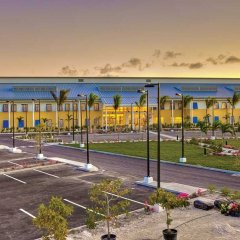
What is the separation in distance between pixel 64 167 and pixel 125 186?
12.8 meters

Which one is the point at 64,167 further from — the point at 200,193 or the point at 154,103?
the point at 154,103

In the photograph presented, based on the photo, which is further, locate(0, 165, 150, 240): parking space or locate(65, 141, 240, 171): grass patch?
locate(65, 141, 240, 171): grass patch

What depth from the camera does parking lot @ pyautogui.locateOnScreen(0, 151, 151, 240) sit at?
22.2m

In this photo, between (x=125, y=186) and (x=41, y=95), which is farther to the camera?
(x=41, y=95)

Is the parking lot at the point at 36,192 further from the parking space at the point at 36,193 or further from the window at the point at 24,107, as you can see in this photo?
the window at the point at 24,107

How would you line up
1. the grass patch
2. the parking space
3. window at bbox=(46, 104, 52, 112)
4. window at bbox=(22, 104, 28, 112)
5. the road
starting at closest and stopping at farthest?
the parking space
the road
the grass patch
window at bbox=(22, 104, 28, 112)
window at bbox=(46, 104, 52, 112)

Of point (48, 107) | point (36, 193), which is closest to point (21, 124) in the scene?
point (48, 107)

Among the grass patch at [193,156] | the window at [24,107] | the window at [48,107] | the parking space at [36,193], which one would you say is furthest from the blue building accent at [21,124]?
the parking space at [36,193]

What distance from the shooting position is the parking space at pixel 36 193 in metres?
22.1

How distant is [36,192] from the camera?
30641 millimetres

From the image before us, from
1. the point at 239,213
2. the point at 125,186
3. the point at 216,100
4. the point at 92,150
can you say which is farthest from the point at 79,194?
the point at 216,100

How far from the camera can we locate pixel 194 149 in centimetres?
5875

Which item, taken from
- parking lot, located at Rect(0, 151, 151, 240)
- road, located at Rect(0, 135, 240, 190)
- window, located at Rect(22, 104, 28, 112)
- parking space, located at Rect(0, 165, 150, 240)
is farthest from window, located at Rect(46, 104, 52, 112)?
parking space, located at Rect(0, 165, 150, 240)

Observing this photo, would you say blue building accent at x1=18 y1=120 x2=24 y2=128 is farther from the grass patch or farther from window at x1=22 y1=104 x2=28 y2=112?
the grass patch
